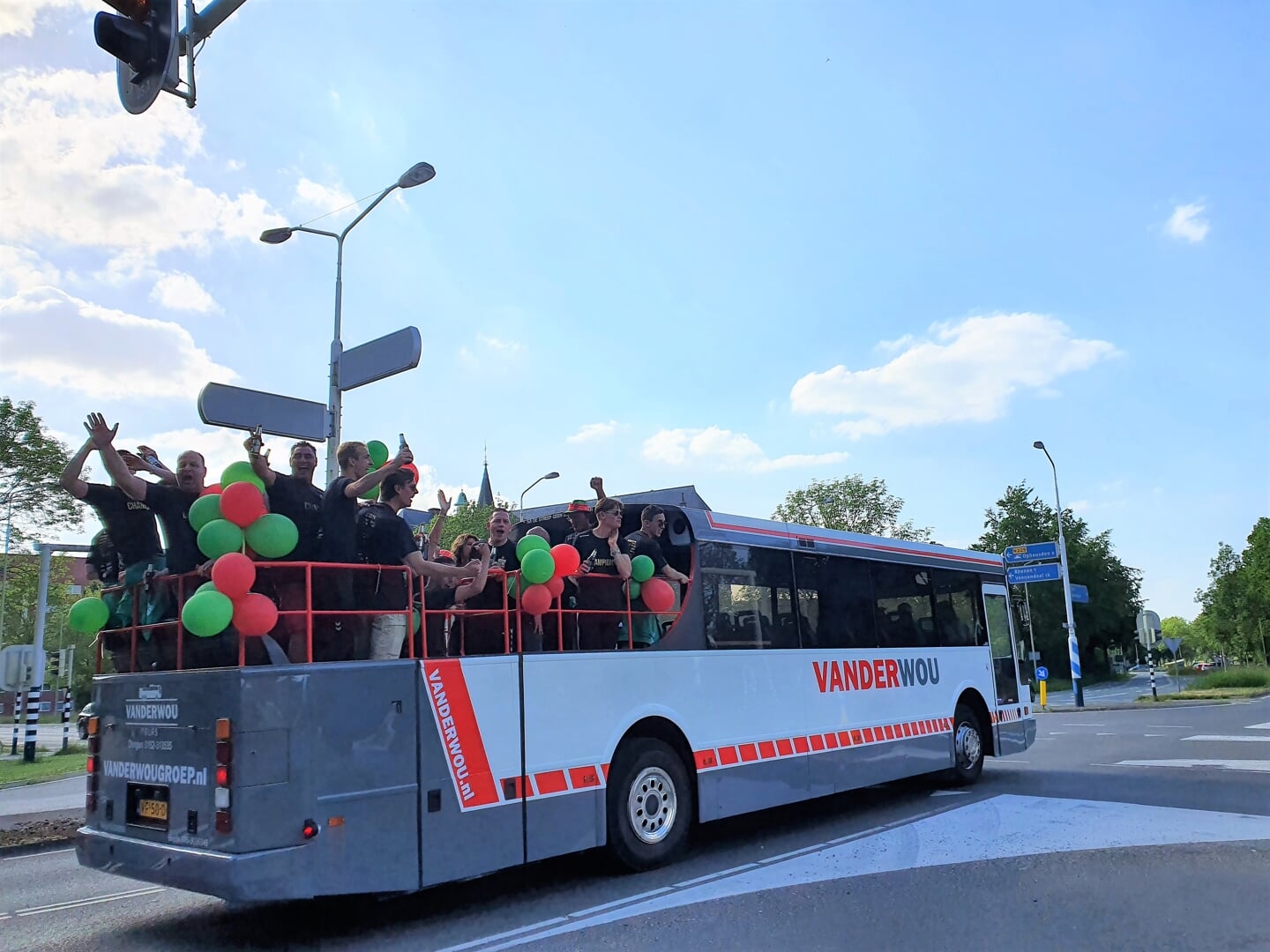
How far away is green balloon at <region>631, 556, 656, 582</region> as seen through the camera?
7449mm

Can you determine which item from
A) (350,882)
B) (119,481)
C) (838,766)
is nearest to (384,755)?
(350,882)

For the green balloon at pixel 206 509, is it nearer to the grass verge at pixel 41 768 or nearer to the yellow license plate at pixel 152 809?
the yellow license plate at pixel 152 809

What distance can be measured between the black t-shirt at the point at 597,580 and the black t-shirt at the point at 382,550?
1.60 metres

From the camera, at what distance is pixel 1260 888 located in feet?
19.2

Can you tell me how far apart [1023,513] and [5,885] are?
65971 mm

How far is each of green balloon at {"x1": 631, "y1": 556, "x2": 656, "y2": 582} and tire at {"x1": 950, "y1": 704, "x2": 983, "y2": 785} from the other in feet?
17.9

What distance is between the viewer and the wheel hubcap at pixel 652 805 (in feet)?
22.8

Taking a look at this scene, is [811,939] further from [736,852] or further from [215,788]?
[215,788]

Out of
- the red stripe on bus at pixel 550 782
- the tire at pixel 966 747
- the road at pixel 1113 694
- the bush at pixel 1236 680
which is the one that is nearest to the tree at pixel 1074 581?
the road at pixel 1113 694

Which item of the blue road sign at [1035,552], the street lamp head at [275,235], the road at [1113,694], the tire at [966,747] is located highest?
the street lamp head at [275,235]

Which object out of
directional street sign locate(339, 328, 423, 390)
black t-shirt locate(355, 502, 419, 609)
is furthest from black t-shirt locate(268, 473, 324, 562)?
directional street sign locate(339, 328, 423, 390)

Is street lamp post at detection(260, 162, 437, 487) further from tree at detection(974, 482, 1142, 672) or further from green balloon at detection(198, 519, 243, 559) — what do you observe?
tree at detection(974, 482, 1142, 672)

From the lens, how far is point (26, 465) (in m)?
26.9

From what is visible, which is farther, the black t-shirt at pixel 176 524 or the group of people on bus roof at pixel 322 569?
the black t-shirt at pixel 176 524
